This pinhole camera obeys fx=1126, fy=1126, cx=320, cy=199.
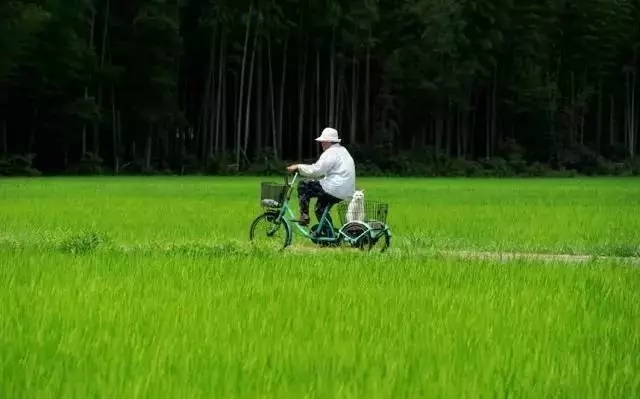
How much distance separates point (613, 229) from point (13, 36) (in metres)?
36.1

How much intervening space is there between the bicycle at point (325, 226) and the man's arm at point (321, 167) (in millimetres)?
184

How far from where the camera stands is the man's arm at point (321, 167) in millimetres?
12930

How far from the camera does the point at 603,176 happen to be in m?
61.1

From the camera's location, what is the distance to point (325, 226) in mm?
13148

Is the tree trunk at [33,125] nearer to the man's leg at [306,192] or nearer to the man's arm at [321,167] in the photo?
the man's leg at [306,192]

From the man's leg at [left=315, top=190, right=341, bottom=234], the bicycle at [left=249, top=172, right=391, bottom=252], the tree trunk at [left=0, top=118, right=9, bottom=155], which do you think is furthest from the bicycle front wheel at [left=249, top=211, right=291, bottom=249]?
the tree trunk at [left=0, top=118, right=9, bottom=155]

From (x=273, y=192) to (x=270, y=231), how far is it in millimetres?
465

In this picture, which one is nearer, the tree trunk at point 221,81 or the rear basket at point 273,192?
the rear basket at point 273,192

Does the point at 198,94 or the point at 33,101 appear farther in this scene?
the point at 198,94

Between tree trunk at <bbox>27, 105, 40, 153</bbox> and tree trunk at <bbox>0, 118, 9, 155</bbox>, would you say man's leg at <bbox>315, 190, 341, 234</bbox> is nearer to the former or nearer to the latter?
tree trunk at <bbox>0, 118, 9, 155</bbox>

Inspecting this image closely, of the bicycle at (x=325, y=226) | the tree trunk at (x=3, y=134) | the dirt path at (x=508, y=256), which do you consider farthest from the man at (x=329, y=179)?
the tree trunk at (x=3, y=134)

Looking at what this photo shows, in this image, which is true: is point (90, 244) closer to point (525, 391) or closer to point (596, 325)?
point (596, 325)

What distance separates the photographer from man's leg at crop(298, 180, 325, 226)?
1320cm

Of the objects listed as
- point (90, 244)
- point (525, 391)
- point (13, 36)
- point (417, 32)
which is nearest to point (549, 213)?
point (90, 244)
